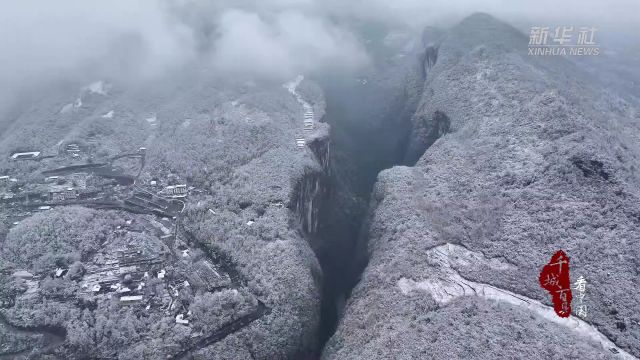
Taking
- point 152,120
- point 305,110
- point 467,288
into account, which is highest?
point 152,120

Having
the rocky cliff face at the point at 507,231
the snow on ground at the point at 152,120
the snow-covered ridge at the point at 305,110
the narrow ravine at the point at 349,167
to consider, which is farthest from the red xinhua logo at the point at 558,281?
the snow on ground at the point at 152,120

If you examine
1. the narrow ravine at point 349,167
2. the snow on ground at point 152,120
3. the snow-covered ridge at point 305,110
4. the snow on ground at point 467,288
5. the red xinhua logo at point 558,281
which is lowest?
the narrow ravine at point 349,167

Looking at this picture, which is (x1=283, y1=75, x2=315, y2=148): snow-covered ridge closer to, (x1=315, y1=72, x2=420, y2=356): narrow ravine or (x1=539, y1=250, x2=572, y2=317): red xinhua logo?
(x1=315, y1=72, x2=420, y2=356): narrow ravine

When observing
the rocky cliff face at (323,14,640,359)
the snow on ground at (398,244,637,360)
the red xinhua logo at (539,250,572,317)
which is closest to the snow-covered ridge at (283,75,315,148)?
the rocky cliff face at (323,14,640,359)

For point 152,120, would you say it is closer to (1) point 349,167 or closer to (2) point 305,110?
(2) point 305,110

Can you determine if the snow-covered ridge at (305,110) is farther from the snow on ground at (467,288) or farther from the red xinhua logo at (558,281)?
the red xinhua logo at (558,281)

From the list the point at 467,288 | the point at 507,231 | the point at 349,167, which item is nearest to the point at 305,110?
the point at 349,167

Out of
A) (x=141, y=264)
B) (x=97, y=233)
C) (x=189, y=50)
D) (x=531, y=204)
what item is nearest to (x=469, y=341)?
(x=531, y=204)
